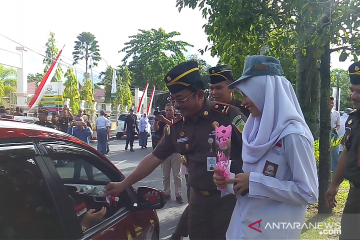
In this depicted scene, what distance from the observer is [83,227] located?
6.98ft

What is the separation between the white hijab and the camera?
180 cm

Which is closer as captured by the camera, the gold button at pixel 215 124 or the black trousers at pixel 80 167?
the black trousers at pixel 80 167

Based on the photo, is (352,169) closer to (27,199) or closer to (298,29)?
(298,29)

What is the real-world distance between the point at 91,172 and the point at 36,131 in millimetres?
679

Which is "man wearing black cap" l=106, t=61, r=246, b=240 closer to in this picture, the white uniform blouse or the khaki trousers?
the white uniform blouse

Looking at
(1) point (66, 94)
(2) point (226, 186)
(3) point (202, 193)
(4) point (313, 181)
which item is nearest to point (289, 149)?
(4) point (313, 181)

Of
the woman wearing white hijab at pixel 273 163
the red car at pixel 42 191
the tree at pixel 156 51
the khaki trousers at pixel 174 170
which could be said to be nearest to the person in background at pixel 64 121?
the khaki trousers at pixel 174 170

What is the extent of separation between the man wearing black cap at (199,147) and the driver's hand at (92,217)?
24 cm

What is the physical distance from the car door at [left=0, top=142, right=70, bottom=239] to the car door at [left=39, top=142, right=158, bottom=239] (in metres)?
0.09

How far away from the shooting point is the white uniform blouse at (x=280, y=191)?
1771 millimetres

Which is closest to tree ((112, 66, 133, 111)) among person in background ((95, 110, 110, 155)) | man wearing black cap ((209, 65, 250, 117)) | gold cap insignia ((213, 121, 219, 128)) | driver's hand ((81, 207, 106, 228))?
person in background ((95, 110, 110, 155))

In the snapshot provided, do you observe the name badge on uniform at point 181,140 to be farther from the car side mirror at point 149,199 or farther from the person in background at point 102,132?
the person in background at point 102,132

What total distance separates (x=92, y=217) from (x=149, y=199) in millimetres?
452

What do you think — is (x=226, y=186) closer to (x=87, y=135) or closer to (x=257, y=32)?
(x=257, y=32)
